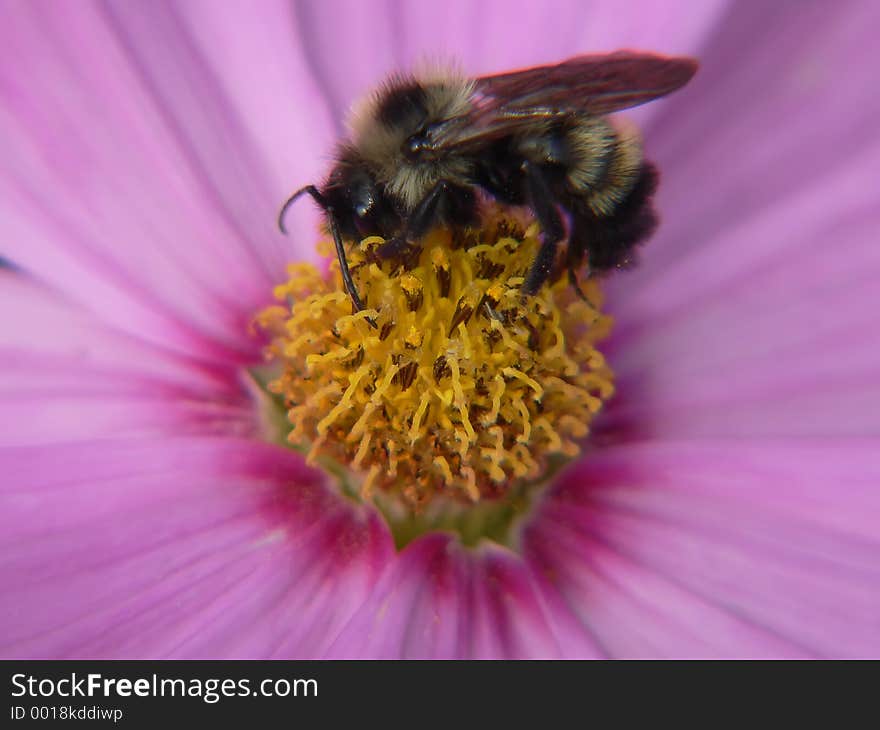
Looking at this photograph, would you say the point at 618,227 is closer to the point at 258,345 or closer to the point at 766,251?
the point at 766,251

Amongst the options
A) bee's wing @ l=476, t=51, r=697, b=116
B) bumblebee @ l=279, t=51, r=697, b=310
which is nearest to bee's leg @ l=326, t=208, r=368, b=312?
bumblebee @ l=279, t=51, r=697, b=310

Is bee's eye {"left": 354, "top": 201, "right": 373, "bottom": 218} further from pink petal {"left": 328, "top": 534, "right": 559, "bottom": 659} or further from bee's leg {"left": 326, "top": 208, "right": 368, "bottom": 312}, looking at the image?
pink petal {"left": 328, "top": 534, "right": 559, "bottom": 659}

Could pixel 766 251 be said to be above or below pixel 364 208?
below

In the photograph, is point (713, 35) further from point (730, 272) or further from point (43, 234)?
point (43, 234)

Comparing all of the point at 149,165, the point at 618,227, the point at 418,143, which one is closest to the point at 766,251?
the point at 618,227

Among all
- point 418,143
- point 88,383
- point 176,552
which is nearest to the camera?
point 418,143

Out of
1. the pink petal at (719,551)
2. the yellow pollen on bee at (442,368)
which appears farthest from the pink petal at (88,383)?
the pink petal at (719,551)
